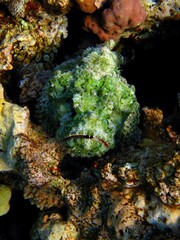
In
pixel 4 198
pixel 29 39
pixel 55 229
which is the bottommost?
pixel 4 198

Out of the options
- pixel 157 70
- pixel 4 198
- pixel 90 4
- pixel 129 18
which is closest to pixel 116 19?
pixel 129 18

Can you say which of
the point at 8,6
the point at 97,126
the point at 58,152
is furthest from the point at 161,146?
the point at 8,6

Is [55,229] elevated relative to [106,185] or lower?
lower

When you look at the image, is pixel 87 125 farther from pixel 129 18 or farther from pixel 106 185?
pixel 129 18

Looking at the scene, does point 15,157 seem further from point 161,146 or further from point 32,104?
point 161,146

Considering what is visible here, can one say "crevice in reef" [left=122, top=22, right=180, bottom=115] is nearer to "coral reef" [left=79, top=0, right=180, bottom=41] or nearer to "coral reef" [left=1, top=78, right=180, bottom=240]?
"coral reef" [left=79, top=0, right=180, bottom=41]

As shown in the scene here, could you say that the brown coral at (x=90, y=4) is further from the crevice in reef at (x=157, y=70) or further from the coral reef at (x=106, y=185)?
the coral reef at (x=106, y=185)
